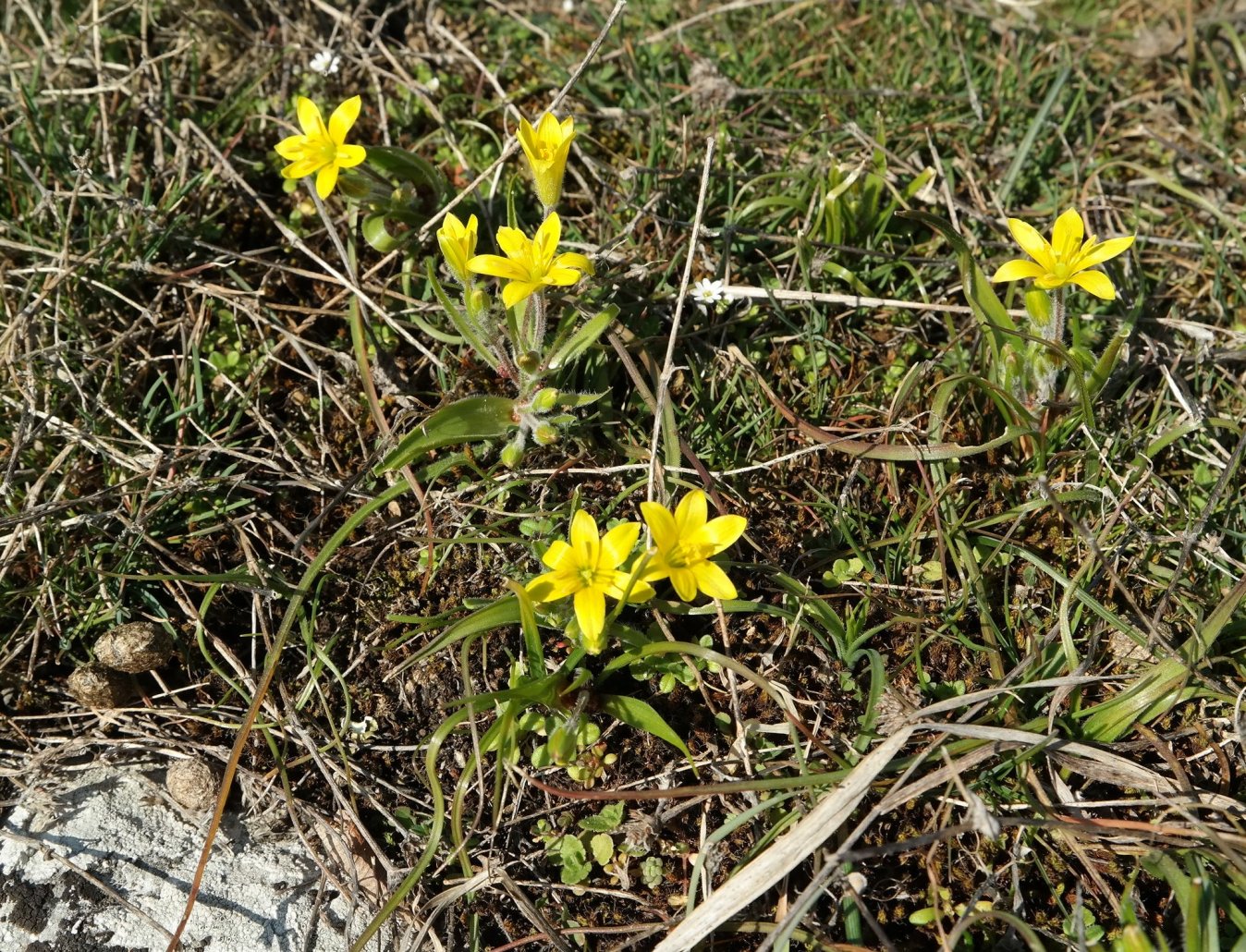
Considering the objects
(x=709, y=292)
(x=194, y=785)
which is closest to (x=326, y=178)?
(x=709, y=292)

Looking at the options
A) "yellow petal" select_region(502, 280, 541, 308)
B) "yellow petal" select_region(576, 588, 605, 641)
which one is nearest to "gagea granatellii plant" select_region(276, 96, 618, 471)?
"yellow petal" select_region(502, 280, 541, 308)

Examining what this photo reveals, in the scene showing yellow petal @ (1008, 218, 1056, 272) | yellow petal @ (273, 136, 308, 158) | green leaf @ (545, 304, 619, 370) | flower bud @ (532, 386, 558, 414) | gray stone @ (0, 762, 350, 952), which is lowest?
gray stone @ (0, 762, 350, 952)

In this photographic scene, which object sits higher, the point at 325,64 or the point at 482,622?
the point at 325,64

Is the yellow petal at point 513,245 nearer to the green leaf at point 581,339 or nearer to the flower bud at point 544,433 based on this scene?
the green leaf at point 581,339

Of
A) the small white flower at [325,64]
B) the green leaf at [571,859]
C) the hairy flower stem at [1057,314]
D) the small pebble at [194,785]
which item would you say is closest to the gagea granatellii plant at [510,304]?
the small white flower at [325,64]

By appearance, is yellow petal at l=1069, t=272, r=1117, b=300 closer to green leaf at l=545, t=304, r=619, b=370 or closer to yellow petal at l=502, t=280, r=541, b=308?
green leaf at l=545, t=304, r=619, b=370

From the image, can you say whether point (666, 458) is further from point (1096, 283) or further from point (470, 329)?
point (1096, 283)

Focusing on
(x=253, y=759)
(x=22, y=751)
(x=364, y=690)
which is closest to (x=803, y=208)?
(x=364, y=690)
